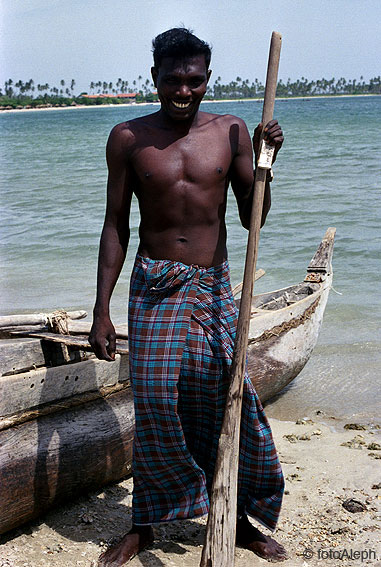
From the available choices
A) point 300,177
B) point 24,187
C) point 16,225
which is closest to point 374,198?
point 300,177

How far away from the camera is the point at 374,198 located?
12.3 metres

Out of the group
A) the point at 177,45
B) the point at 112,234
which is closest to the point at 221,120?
the point at 177,45

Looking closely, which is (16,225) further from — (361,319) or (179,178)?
(179,178)

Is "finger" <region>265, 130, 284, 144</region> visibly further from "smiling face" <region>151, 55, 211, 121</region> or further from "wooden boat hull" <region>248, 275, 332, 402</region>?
"wooden boat hull" <region>248, 275, 332, 402</region>

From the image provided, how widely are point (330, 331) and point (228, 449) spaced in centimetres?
378

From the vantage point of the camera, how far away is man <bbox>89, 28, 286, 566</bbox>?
242cm

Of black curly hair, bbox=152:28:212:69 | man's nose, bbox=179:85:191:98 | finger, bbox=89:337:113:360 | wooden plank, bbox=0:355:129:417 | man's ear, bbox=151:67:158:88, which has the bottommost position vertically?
wooden plank, bbox=0:355:129:417

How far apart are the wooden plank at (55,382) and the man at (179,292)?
0.43 meters

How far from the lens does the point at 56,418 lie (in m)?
2.96

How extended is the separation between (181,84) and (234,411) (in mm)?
1124

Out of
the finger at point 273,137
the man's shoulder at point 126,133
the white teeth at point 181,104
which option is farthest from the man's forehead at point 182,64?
the finger at point 273,137

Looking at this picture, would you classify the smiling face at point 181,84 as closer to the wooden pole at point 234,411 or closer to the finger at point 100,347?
the wooden pole at point 234,411

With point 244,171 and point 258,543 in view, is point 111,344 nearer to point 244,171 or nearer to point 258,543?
point 244,171

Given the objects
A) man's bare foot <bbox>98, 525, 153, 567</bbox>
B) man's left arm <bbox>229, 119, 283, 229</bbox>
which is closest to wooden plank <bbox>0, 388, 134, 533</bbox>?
man's bare foot <bbox>98, 525, 153, 567</bbox>
